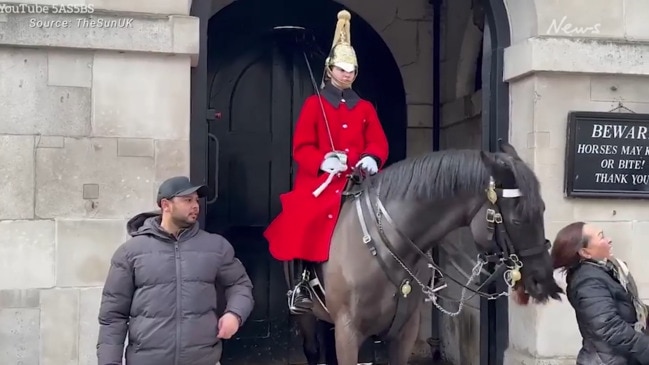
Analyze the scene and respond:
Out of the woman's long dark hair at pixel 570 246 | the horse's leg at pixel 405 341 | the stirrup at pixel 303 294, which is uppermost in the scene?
the woman's long dark hair at pixel 570 246

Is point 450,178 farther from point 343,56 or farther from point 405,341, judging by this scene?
point 343,56

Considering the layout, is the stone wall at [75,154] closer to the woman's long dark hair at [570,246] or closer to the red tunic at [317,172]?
the red tunic at [317,172]

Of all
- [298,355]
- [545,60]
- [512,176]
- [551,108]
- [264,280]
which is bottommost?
[298,355]

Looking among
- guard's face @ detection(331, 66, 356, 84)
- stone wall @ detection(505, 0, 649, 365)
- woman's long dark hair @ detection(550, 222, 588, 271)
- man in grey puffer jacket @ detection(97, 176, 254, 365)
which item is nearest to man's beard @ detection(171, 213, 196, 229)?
man in grey puffer jacket @ detection(97, 176, 254, 365)

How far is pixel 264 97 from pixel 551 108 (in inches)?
107

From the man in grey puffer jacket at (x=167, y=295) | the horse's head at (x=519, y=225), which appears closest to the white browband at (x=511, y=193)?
the horse's head at (x=519, y=225)

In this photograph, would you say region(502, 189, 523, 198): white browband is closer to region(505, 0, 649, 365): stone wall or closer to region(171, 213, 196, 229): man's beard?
region(505, 0, 649, 365): stone wall

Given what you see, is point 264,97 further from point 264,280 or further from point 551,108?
point 551,108

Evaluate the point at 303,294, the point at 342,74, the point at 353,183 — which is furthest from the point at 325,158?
the point at 303,294

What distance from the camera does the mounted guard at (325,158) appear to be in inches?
165

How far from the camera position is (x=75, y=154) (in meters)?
4.32

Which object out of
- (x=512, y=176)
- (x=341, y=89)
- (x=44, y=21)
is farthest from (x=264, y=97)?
(x=512, y=176)

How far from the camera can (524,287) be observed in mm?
3664

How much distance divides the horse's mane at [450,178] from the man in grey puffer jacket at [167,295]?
1100mm
